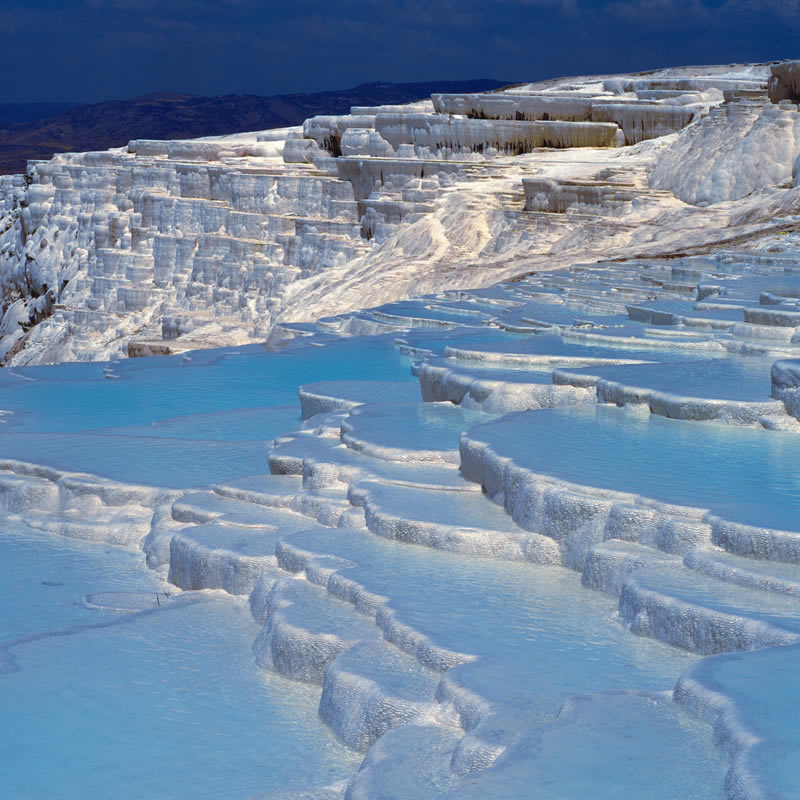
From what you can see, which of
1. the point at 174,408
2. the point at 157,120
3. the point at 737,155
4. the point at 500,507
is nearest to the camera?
the point at 500,507

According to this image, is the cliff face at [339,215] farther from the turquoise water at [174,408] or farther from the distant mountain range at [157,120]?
the distant mountain range at [157,120]

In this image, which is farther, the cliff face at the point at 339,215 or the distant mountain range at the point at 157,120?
the distant mountain range at the point at 157,120

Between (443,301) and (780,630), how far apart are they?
20.0 ft

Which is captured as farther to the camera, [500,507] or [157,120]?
[157,120]

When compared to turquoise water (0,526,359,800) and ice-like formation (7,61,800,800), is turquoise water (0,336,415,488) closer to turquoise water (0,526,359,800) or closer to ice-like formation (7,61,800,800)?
ice-like formation (7,61,800,800)

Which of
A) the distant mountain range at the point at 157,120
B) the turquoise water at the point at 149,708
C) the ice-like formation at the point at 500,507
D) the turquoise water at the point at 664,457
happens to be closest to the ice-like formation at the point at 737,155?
the ice-like formation at the point at 500,507

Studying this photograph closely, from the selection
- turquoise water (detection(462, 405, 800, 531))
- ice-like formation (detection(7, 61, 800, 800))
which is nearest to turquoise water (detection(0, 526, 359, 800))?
ice-like formation (detection(7, 61, 800, 800))

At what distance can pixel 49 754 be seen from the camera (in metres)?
2.48

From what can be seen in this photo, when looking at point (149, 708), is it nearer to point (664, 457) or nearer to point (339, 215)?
point (664, 457)

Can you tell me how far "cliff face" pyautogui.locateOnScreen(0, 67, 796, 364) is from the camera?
12.0 metres

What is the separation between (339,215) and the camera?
670 inches

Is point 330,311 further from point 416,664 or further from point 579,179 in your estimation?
point 416,664

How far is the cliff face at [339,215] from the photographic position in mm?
11969

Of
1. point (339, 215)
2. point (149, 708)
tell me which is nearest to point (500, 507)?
point (149, 708)
